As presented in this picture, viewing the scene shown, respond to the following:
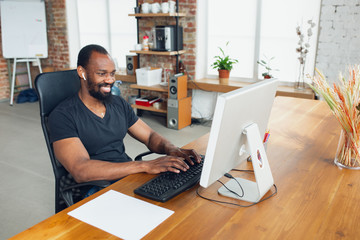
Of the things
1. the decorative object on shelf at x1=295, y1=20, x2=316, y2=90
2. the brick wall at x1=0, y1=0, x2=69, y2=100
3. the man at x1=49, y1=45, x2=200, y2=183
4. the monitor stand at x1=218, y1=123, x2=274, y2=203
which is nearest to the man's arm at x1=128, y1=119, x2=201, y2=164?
the man at x1=49, y1=45, x2=200, y2=183

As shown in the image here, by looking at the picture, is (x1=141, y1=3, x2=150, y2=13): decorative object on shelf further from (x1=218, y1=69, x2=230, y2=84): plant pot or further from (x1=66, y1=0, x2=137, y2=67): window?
(x1=218, y1=69, x2=230, y2=84): plant pot

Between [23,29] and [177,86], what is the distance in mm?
3405

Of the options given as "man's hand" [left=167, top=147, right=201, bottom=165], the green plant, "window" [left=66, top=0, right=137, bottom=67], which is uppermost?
"window" [left=66, top=0, right=137, bottom=67]

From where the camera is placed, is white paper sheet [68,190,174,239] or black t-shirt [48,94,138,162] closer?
white paper sheet [68,190,174,239]

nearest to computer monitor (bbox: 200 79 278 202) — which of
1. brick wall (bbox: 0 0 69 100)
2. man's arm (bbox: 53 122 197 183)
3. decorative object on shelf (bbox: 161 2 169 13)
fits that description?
man's arm (bbox: 53 122 197 183)

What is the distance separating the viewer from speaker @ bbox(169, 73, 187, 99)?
14.5ft

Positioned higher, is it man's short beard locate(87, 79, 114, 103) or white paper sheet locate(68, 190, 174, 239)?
man's short beard locate(87, 79, 114, 103)

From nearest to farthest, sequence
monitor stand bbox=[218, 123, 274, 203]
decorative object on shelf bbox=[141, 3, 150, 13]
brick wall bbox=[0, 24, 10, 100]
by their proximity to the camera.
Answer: monitor stand bbox=[218, 123, 274, 203] < decorative object on shelf bbox=[141, 3, 150, 13] < brick wall bbox=[0, 24, 10, 100]

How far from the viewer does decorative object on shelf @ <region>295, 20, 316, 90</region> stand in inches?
149

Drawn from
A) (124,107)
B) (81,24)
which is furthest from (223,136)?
(81,24)

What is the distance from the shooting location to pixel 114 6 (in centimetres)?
571

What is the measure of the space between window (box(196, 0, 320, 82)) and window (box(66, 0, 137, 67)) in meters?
1.46

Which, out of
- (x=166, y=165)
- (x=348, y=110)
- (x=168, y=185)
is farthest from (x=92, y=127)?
(x=348, y=110)

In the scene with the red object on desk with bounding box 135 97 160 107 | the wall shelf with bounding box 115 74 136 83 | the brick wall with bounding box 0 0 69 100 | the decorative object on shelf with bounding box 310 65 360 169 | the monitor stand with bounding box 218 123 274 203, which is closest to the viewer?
the monitor stand with bounding box 218 123 274 203
